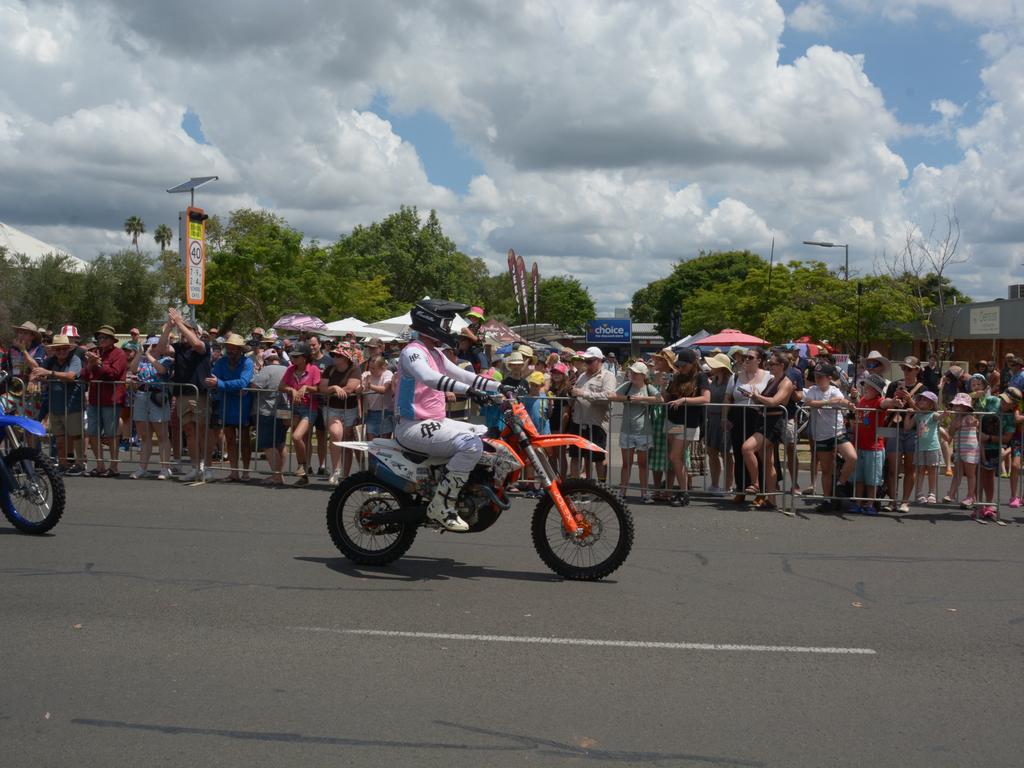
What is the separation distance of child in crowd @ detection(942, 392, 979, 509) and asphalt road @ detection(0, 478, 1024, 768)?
7.77 feet

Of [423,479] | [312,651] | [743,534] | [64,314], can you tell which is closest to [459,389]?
[423,479]

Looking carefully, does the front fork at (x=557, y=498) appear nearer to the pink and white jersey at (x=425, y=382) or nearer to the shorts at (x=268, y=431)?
the pink and white jersey at (x=425, y=382)

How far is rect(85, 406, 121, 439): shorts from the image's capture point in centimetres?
1341

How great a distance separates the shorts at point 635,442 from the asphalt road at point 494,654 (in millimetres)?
2726

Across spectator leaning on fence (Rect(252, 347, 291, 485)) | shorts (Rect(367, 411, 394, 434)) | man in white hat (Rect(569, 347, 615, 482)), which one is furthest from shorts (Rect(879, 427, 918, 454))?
spectator leaning on fence (Rect(252, 347, 291, 485))

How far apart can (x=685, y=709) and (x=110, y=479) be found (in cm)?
1002

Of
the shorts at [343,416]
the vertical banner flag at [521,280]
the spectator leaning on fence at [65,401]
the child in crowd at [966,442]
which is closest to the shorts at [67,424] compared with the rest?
the spectator leaning on fence at [65,401]

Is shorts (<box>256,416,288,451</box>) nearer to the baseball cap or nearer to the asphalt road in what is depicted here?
the asphalt road

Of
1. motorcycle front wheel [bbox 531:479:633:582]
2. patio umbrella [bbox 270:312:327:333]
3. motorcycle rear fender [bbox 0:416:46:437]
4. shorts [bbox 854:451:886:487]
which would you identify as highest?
patio umbrella [bbox 270:312:327:333]

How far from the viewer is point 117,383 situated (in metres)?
13.2

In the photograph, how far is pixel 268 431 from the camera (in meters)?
12.9

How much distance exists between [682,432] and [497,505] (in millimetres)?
4833

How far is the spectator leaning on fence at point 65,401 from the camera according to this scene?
13.3m

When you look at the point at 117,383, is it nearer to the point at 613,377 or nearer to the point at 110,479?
the point at 110,479
